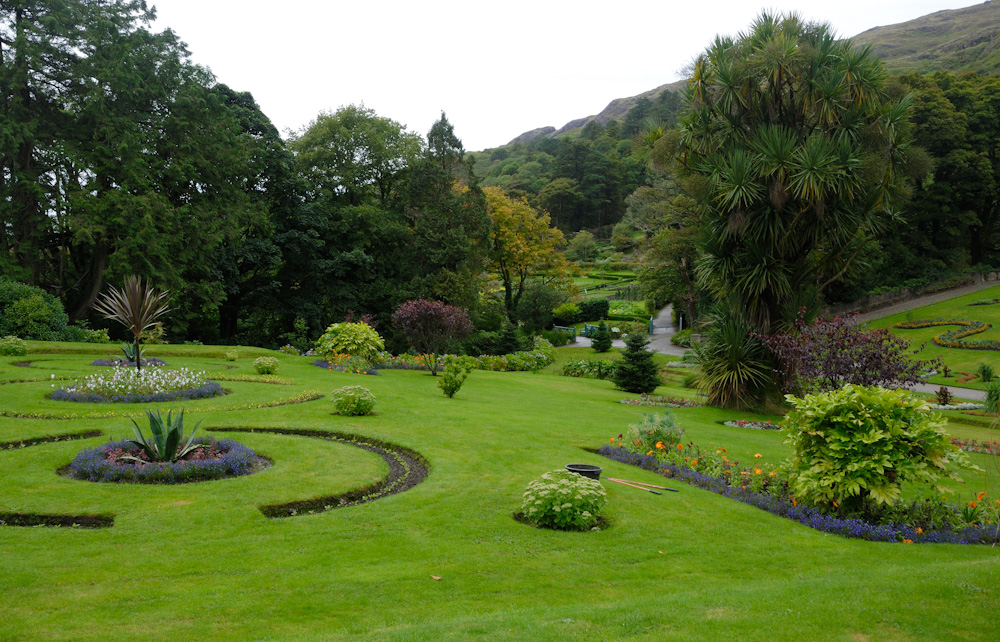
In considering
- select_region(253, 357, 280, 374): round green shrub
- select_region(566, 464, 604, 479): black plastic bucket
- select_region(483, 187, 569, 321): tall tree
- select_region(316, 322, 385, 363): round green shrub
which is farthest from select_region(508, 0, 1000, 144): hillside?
select_region(566, 464, 604, 479): black plastic bucket

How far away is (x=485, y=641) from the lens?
4152 mm

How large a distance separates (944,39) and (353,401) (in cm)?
17075

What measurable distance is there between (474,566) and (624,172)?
9019 centimetres

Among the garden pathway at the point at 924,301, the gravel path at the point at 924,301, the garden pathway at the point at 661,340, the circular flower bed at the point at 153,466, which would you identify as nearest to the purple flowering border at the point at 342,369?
the circular flower bed at the point at 153,466

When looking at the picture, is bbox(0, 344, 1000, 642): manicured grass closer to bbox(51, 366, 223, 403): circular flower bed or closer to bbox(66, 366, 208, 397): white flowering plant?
bbox(51, 366, 223, 403): circular flower bed

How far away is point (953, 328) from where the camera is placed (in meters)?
35.6

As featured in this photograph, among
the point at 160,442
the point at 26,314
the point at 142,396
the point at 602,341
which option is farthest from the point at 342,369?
the point at 602,341

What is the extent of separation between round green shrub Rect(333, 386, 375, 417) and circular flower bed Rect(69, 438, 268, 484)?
3671 mm

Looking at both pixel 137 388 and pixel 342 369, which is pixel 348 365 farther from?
pixel 137 388

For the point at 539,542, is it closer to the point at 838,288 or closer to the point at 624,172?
the point at 838,288

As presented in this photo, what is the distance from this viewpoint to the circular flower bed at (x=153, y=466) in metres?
8.02

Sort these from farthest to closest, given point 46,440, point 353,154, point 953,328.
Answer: point 353,154, point 953,328, point 46,440

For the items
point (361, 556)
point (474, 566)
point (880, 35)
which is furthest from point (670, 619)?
point (880, 35)

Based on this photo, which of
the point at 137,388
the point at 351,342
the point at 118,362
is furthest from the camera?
the point at 351,342
